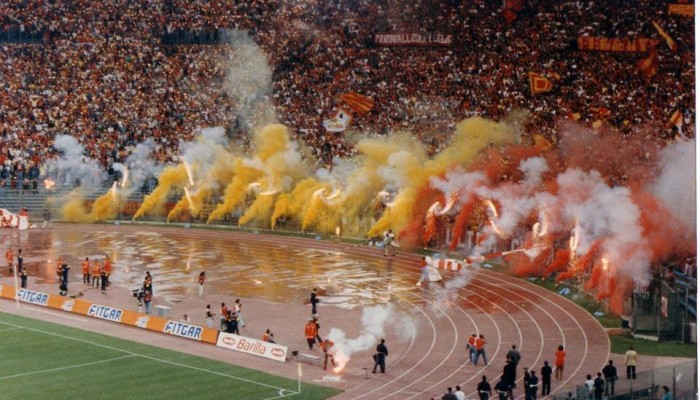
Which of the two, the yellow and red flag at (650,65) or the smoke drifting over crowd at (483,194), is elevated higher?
the yellow and red flag at (650,65)

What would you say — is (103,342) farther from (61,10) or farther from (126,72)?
(61,10)

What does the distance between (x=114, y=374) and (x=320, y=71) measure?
3292 cm

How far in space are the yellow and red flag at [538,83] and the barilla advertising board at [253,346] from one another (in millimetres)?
27761

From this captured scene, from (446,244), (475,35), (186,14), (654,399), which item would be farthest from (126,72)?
(654,399)

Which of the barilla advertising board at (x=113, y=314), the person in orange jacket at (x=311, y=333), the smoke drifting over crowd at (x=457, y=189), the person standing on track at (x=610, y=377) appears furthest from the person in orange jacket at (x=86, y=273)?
the person standing on track at (x=610, y=377)

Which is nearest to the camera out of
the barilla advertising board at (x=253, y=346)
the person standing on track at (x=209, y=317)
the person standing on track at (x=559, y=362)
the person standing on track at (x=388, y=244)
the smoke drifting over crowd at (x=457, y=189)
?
the person standing on track at (x=559, y=362)

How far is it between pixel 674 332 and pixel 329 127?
1068 inches

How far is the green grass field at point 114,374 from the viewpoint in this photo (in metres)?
25.1

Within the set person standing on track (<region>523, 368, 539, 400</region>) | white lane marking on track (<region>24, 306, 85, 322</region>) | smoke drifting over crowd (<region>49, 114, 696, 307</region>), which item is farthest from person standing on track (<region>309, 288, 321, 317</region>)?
person standing on track (<region>523, 368, 539, 400</region>)

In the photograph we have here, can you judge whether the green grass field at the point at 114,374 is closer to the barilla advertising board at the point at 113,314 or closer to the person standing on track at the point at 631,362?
the barilla advertising board at the point at 113,314

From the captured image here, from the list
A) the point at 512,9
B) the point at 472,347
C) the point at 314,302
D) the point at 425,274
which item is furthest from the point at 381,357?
the point at 512,9

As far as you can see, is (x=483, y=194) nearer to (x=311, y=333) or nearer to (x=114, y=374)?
(x=311, y=333)

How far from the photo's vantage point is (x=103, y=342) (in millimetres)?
30047

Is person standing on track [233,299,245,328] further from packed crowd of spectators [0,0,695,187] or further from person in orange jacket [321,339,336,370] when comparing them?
packed crowd of spectators [0,0,695,187]
